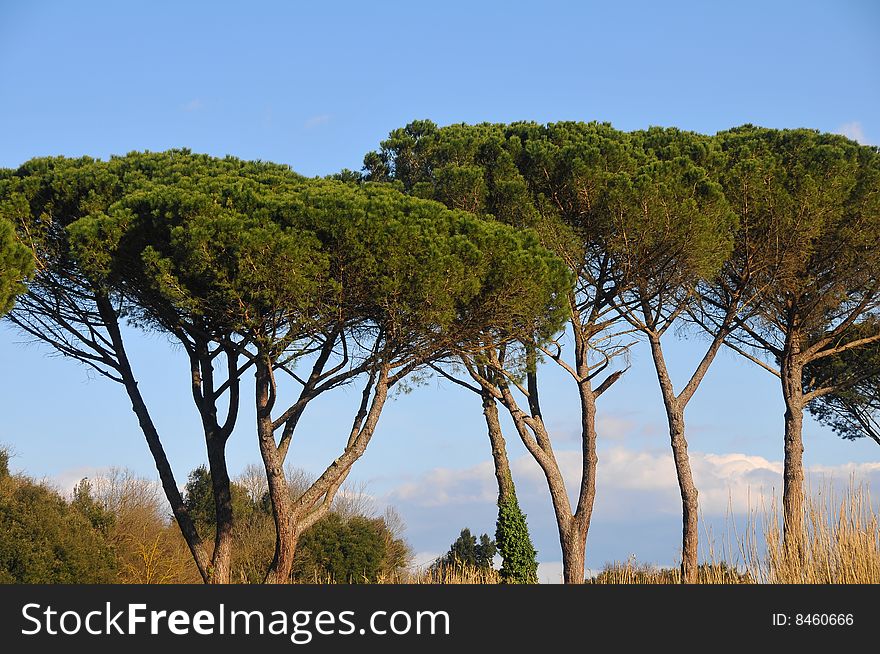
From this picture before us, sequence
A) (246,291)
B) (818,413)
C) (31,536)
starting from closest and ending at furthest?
(246,291), (31,536), (818,413)

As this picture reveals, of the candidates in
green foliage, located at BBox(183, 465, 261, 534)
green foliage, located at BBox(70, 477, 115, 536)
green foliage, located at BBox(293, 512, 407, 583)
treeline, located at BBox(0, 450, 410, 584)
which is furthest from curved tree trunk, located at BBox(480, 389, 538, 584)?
green foliage, located at BBox(183, 465, 261, 534)

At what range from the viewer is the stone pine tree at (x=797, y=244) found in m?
14.6

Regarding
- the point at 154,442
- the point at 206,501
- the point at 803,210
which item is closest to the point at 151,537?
the point at 206,501

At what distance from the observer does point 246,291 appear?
11.5 meters

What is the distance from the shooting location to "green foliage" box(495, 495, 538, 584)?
14.0m

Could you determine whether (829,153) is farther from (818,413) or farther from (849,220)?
(818,413)

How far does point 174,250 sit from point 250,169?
239 cm

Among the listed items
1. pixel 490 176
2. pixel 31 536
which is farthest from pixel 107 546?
pixel 490 176

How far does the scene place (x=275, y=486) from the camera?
12383 millimetres

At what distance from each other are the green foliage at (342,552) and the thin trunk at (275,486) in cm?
795

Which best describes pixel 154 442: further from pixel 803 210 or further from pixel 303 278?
pixel 803 210

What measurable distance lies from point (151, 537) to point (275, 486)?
36.2ft

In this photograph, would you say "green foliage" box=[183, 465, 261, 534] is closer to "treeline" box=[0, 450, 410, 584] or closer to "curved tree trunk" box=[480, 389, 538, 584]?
"treeline" box=[0, 450, 410, 584]

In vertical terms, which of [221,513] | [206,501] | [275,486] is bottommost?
[221,513]
